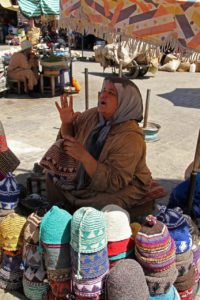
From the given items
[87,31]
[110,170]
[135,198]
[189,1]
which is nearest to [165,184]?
[135,198]

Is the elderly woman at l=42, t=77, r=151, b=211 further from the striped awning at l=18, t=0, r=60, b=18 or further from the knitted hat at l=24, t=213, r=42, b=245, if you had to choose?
the striped awning at l=18, t=0, r=60, b=18

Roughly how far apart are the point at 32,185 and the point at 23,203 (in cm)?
78

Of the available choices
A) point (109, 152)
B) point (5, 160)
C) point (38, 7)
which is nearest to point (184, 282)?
point (109, 152)

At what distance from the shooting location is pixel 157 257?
2.17 m

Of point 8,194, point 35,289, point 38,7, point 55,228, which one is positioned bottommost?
point 35,289

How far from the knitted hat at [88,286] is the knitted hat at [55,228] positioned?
10.0 inches

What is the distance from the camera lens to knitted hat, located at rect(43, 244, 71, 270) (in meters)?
2.26

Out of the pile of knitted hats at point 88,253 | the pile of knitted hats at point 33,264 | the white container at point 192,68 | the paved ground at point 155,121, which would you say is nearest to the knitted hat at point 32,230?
the pile of knitted hats at point 33,264

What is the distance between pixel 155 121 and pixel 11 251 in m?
5.43

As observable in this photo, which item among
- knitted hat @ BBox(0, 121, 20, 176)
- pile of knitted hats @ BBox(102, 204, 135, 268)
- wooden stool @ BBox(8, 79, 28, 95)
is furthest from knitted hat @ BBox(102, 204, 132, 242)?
wooden stool @ BBox(8, 79, 28, 95)

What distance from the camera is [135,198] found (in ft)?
9.65

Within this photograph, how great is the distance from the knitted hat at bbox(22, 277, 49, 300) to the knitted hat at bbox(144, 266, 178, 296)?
78 centimetres

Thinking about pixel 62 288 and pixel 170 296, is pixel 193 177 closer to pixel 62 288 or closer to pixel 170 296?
pixel 170 296

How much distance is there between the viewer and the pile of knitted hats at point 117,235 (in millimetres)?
2271
